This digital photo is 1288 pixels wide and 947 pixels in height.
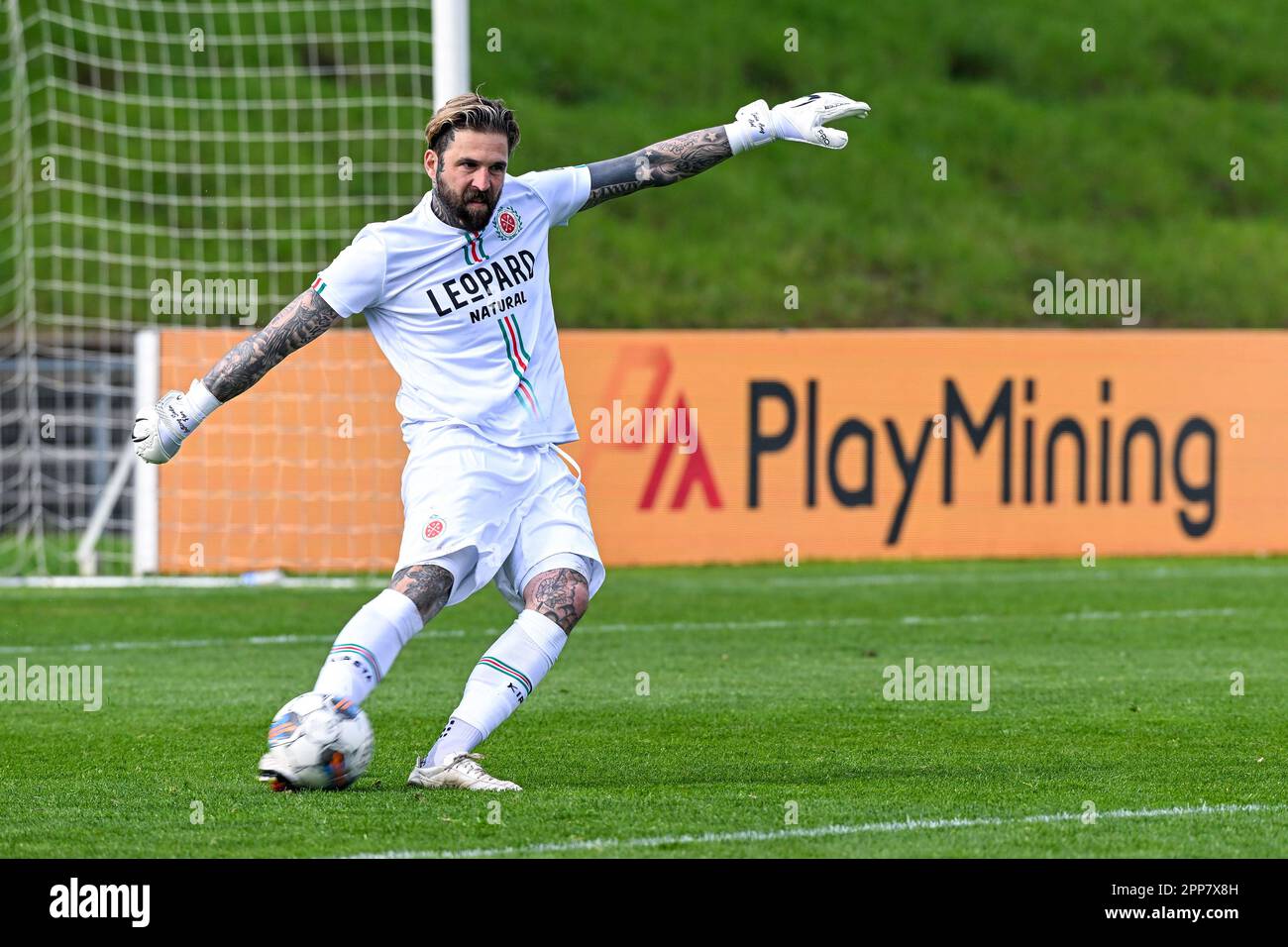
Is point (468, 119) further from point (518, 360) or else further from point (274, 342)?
point (274, 342)

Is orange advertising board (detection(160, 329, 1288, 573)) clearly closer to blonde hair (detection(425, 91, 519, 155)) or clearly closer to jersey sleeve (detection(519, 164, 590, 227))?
jersey sleeve (detection(519, 164, 590, 227))

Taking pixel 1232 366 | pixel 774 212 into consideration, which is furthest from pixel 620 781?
pixel 774 212

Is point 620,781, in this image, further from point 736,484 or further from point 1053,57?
point 1053,57

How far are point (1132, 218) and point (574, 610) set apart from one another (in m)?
19.0

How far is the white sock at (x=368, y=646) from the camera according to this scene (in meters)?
5.52

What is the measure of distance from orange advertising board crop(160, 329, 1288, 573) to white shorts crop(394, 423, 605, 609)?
8064 mm

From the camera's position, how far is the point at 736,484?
1482 centimetres

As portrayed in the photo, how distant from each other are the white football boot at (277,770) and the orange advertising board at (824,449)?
333 inches

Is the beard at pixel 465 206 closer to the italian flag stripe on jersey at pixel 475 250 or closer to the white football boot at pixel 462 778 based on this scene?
the italian flag stripe on jersey at pixel 475 250

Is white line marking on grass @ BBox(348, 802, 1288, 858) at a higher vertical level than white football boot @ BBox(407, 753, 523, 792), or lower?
lower

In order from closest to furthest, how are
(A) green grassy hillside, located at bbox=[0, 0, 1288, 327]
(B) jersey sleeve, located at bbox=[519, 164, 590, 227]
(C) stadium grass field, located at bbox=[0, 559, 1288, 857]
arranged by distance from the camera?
1. (C) stadium grass field, located at bbox=[0, 559, 1288, 857]
2. (B) jersey sleeve, located at bbox=[519, 164, 590, 227]
3. (A) green grassy hillside, located at bbox=[0, 0, 1288, 327]

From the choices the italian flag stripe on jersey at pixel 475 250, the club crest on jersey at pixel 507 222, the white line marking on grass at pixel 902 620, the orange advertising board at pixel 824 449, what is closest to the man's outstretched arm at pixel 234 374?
the italian flag stripe on jersey at pixel 475 250

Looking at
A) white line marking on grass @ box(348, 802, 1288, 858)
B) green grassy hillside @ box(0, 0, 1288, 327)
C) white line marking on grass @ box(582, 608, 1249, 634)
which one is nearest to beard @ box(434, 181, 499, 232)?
white line marking on grass @ box(348, 802, 1288, 858)

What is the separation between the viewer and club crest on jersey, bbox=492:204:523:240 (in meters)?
5.98
